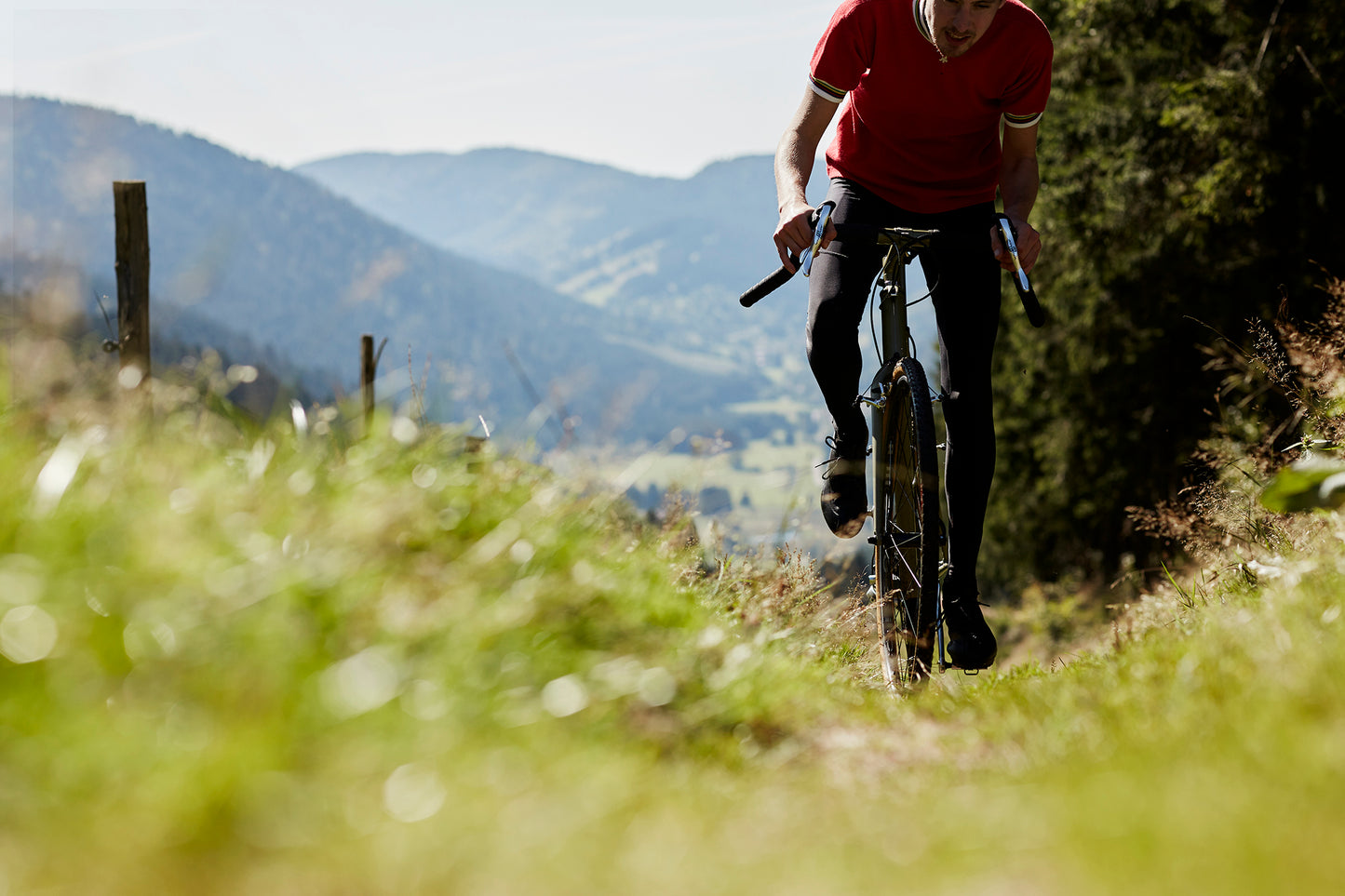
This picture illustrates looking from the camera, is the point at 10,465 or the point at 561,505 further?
the point at 561,505

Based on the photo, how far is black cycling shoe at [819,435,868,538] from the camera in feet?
13.4

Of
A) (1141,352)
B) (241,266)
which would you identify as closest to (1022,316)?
(1141,352)

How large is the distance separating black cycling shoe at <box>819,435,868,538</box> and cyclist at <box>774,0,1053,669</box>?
29cm

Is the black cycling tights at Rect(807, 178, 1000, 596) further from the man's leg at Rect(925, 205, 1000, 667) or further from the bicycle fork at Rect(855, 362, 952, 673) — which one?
the bicycle fork at Rect(855, 362, 952, 673)

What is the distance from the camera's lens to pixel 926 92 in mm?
3672

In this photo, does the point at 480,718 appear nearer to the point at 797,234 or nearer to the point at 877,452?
the point at 797,234

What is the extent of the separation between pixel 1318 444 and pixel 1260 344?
501 mm

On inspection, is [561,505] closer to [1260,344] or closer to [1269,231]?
[1260,344]

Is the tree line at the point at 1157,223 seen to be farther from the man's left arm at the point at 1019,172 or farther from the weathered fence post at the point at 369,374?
the weathered fence post at the point at 369,374

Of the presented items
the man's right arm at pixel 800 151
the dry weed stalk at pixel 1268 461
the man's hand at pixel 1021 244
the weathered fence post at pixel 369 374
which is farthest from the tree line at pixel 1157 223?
the weathered fence post at pixel 369 374

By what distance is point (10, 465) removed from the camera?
194cm

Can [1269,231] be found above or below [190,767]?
below

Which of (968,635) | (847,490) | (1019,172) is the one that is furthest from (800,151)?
(968,635)

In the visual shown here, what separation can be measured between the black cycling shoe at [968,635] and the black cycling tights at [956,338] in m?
0.05
